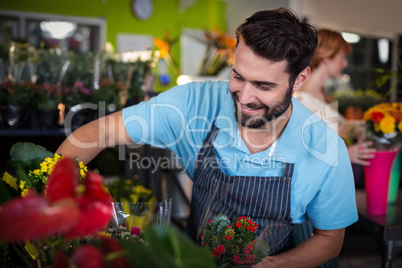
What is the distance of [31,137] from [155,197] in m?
0.78

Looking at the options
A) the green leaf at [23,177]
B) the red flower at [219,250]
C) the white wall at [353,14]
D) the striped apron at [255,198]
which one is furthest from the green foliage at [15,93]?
the white wall at [353,14]

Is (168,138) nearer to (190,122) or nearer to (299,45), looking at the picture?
(190,122)

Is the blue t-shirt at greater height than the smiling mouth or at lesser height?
lesser

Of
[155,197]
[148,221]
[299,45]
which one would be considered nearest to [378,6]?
[155,197]

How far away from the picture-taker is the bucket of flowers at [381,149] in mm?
1672

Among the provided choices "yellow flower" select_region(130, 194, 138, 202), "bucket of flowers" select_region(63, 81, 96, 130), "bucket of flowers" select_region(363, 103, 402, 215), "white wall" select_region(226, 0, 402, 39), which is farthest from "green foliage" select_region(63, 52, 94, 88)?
"white wall" select_region(226, 0, 402, 39)

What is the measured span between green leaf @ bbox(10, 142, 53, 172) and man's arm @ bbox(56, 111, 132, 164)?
0.33 m

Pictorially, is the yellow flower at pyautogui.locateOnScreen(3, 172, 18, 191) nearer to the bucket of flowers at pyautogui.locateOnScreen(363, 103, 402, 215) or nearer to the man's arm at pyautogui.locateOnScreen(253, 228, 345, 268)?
the man's arm at pyautogui.locateOnScreen(253, 228, 345, 268)

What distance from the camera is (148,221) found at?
909mm

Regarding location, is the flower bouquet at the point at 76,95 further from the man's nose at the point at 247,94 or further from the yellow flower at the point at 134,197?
the man's nose at the point at 247,94

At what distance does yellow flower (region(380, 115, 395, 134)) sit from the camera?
1663mm

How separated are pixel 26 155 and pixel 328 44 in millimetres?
2395

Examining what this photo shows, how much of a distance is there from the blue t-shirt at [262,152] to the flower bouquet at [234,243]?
1.60 feet

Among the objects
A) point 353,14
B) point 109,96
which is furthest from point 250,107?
point 353,14
